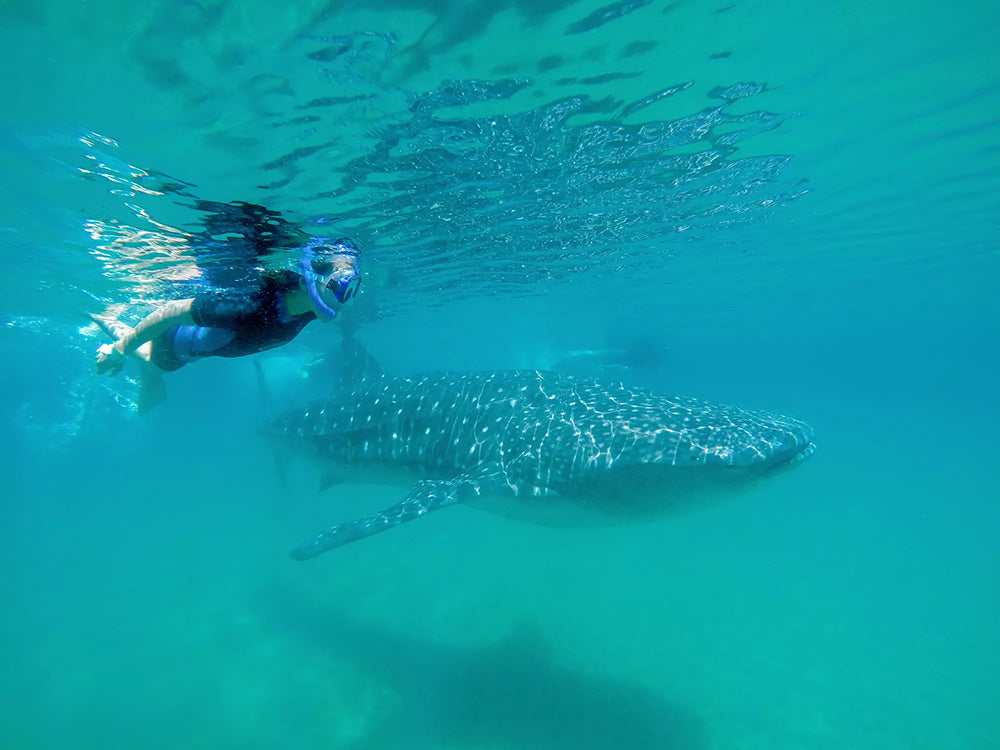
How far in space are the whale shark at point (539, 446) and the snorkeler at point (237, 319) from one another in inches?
117

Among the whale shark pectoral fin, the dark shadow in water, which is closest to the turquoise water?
the dark shadow in water

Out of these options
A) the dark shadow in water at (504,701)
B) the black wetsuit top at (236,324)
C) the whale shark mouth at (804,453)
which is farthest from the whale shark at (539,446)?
the dark shadow in water at (504,701)

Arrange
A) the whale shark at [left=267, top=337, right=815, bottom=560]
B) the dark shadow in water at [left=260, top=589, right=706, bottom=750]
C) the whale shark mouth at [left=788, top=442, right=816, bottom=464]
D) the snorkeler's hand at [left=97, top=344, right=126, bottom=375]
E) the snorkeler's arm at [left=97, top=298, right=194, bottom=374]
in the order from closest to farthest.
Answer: the whale shark mouth at [left=788, top=442, right=816, bottom=464]
the whale shark at [left=267, top=337, right=815, bottom=560]
the snorkeler's arm at [left=97, top=298, right=194, bottom=374]
the dark shadow in water at [left=260, top=589, right=706, bottom=750]
the snorkeler's hand at [left=97, top=344, right=126, bottom=375]

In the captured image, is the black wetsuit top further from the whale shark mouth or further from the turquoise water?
the whale shark mouth

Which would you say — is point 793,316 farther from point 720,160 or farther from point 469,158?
point 469,158

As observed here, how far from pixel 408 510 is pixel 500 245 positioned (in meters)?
13.0

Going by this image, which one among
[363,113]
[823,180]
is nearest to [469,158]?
[363,113]

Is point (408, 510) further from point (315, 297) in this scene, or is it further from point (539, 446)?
point (315, 297)

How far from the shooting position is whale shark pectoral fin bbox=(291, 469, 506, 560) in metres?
6.62

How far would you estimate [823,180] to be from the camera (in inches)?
579

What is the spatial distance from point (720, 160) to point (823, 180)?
474cm

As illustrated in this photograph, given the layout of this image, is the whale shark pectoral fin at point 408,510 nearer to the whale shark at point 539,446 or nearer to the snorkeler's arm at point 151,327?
the whale shark at point 539,446

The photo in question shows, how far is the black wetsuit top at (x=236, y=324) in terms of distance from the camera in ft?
19.9

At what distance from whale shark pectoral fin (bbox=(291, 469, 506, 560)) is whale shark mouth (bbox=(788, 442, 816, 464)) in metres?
3.91
